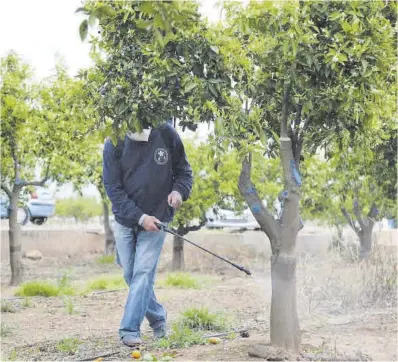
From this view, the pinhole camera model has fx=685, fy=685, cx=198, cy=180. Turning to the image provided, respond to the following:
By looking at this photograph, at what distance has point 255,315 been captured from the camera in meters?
6.75

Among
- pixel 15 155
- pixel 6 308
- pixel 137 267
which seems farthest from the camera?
pixel 15 155

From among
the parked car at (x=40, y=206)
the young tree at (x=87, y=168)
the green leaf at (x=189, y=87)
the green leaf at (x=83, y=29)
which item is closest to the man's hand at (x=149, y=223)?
the green leaf at (x=189, y=87)

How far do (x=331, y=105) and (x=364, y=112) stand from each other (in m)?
0.22

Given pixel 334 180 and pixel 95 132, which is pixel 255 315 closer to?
pixel 95 132

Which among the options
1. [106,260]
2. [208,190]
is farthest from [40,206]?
[208,190]

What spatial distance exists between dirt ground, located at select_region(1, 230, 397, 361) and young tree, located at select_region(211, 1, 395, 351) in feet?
2.04

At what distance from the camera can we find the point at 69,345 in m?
4.86

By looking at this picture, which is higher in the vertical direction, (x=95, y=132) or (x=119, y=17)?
(x=119, y=17)

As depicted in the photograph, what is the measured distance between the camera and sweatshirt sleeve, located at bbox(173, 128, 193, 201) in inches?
192

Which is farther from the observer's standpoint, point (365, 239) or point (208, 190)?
point (208, 190)

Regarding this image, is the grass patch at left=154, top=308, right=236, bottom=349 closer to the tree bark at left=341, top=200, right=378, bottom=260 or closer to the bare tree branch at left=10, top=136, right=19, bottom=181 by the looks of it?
the bare tree branch at left=10, top=136, right=19, bottom=181

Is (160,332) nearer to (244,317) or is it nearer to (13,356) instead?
(13,356)

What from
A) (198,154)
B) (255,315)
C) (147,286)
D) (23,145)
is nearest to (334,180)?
(198,154)

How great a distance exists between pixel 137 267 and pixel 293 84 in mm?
1615
